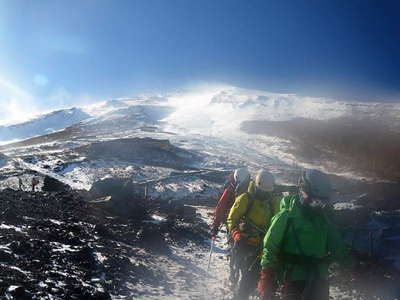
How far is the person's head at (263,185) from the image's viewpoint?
25.6 ft

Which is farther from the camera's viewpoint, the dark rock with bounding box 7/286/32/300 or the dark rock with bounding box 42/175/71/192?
the dark rock with bounding box 42/175/71/192

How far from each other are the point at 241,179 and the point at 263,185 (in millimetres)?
1504

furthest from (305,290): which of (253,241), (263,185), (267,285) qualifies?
(263,185)

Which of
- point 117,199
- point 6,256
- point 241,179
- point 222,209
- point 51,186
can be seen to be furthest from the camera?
point 51,186

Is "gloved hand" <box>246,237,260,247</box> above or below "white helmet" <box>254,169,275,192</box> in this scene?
below

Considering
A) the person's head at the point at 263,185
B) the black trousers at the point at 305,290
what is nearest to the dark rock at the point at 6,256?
the person's head at the point at 263,185

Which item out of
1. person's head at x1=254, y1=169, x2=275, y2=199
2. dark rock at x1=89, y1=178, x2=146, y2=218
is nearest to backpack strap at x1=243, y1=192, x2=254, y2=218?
person's head at x1=254, y1=169, x2=275, y2=199

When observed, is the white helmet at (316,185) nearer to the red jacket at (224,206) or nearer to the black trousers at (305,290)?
the black trousers at (305,290)

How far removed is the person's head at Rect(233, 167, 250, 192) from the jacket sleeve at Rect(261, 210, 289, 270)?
4.04 metres

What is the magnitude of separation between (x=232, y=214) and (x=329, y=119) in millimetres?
161263

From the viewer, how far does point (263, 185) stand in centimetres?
780

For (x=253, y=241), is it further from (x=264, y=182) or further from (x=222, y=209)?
(x=222, y=209)

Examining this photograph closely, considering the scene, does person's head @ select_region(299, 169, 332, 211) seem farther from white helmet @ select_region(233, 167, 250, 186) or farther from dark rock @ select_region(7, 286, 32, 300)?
dark rock @ select_region(7, 286, 32, 300)

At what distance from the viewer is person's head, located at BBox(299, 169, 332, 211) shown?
4.93 meters
